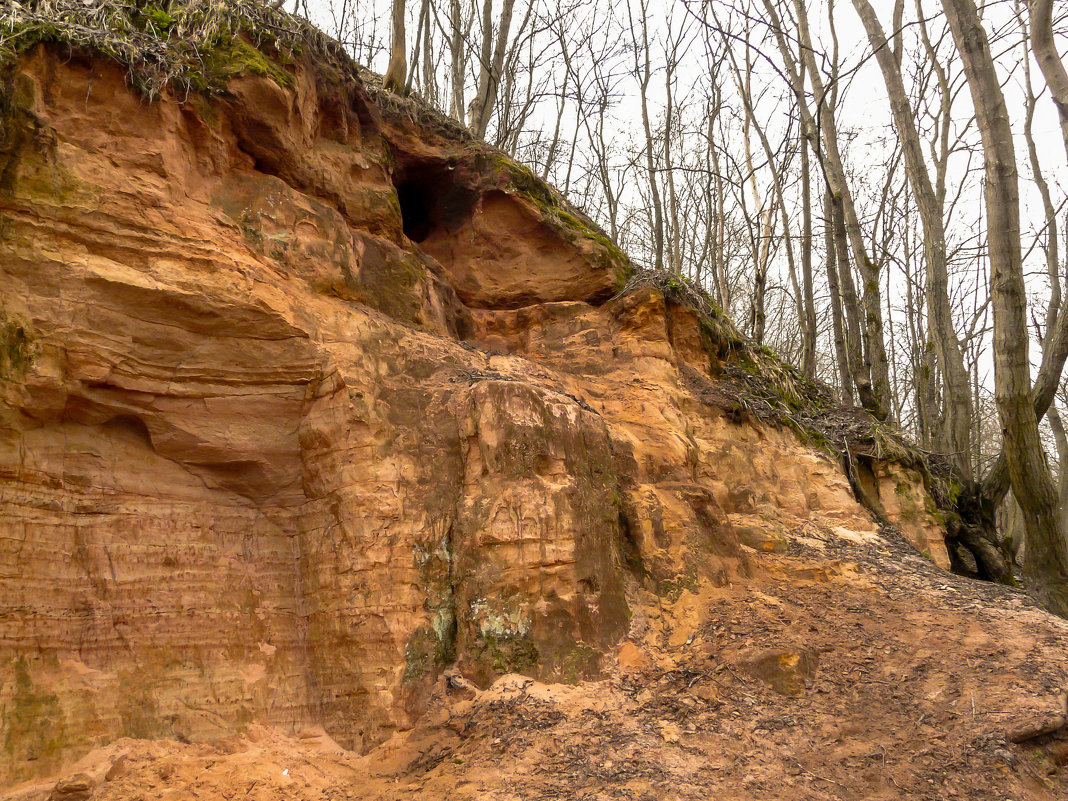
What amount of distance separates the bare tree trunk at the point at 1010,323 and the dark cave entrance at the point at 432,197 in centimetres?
520

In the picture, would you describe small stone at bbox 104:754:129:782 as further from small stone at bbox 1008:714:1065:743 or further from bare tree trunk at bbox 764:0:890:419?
bare tree trunk at bbox 764:0:890:419

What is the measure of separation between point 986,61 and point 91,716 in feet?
29.6

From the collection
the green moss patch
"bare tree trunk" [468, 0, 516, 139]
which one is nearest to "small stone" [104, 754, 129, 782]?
the green moss patch

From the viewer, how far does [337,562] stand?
16.4 ft

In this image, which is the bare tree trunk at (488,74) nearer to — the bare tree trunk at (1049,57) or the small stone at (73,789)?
the bare tree trunk at (1049,57)

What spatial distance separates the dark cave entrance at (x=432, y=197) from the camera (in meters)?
8.12

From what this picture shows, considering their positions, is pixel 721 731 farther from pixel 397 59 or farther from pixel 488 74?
pixel 488 74

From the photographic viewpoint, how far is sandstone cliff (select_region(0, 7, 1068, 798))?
4.18 metres

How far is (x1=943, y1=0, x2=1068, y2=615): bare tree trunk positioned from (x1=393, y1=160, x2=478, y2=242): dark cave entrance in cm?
520

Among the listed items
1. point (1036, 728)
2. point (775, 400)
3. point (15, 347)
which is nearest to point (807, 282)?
point (775, 400)

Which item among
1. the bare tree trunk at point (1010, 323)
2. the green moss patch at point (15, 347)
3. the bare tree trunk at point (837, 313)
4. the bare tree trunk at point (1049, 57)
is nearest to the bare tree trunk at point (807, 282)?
the bare tree trunk at point (837, 313)

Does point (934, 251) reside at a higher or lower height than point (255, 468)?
higher

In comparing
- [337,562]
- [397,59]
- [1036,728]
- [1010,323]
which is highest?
[397,59]

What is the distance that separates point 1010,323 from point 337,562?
22.3ft
